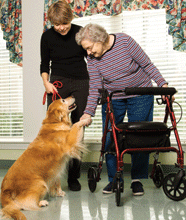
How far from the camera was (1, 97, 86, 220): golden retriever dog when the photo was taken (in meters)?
1.70

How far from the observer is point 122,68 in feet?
6.16

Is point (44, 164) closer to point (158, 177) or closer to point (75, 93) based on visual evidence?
point (75, 93)

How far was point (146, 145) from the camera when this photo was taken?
1.72 metres

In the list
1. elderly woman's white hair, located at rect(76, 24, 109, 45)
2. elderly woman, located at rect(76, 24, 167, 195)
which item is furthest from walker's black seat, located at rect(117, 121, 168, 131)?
elderly woman's white hair, located at rect(76, 24, 109, 45)

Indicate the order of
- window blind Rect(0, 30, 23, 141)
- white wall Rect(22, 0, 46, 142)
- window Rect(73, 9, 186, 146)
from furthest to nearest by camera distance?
window blind Rect(0, 30, 23, 141) → white wall Rect(22, 0, 46, 142) → window Rect(73, 9, 186, 146)

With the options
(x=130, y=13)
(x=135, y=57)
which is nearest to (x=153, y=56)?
(x=130, y=13)

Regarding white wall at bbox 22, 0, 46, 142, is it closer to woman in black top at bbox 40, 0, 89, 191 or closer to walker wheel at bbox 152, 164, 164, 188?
woman in black top at bbox 40, 0, 89, 191

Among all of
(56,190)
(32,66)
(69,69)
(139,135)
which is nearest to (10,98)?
(32,66)

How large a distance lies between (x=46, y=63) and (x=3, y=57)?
5.95 feet

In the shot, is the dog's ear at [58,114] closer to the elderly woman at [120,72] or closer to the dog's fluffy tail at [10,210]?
the elderly woman at [120,72]

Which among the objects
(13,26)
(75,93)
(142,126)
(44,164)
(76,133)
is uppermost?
(13,26)

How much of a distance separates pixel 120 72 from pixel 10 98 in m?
2.29

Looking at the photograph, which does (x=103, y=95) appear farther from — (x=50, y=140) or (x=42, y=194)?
(x=42, y=194)

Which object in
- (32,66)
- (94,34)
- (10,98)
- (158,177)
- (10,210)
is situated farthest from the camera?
Answer: (10,98)
